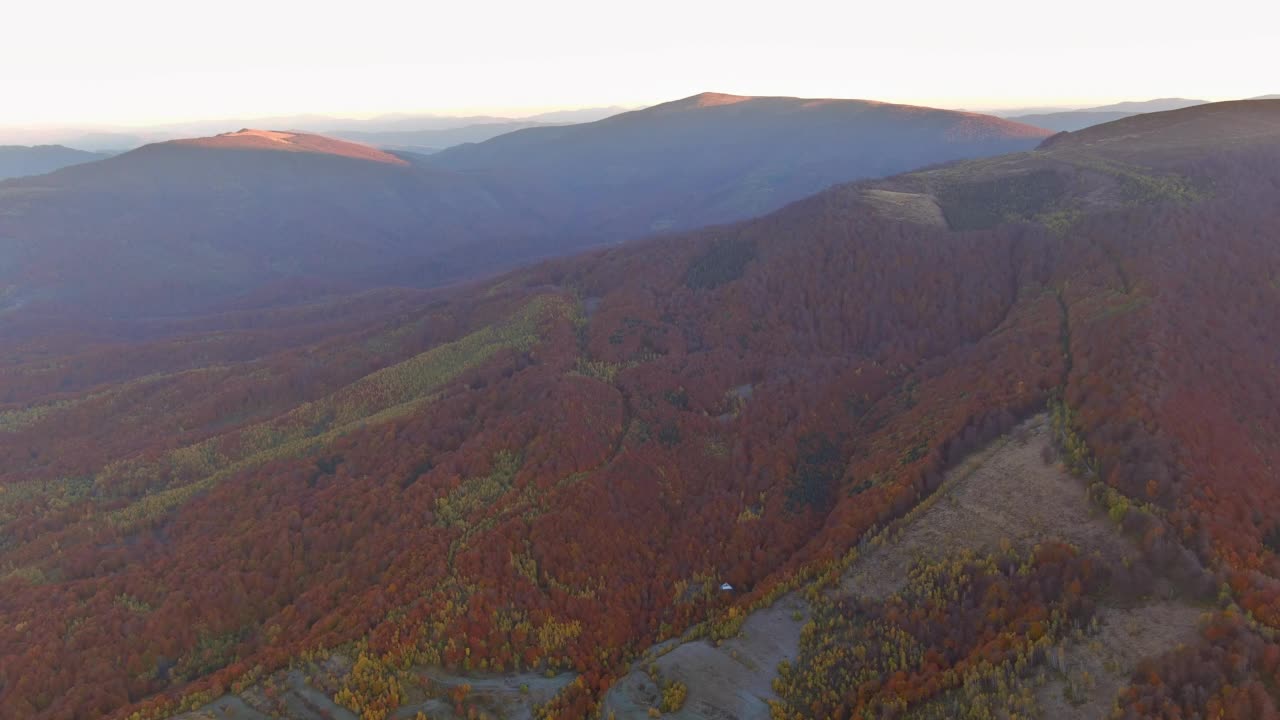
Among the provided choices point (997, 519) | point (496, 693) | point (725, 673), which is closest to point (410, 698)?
point (496, 693)

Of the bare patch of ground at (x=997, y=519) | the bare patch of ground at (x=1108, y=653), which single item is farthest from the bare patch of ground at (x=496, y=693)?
the bare patch of ground at (x=1108, y=653)

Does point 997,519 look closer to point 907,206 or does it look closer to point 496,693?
point 496,693

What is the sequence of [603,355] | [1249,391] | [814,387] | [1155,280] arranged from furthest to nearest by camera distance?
[603,355]
[814,387]
[1155,280]
[1249,391]

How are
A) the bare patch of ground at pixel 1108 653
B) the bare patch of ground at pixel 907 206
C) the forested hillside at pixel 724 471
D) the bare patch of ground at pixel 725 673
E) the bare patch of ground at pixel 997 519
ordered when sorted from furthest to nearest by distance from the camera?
the bare patch of ground at pixel 907 206, the bare patch of ground at pixel 997 519, the forested hillside at pixel 724 471, the bare patch of ground at pixel 725 673, the bare patch of ground at pixel 1108 653

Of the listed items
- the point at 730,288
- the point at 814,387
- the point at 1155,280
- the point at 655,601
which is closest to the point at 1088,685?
the point at 655,601

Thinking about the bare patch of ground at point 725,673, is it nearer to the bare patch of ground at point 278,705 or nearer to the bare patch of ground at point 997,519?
the bare patch of ground at point 997,519

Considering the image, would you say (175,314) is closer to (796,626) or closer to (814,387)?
(814,387)

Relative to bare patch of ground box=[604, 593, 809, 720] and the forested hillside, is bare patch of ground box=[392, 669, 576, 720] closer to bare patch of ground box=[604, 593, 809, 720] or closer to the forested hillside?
the forested hillside

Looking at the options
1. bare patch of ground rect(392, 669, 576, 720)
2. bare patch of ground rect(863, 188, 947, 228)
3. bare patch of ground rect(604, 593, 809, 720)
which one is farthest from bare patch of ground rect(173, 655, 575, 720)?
bare patch of ground rect(863, 188, 947, 228)
